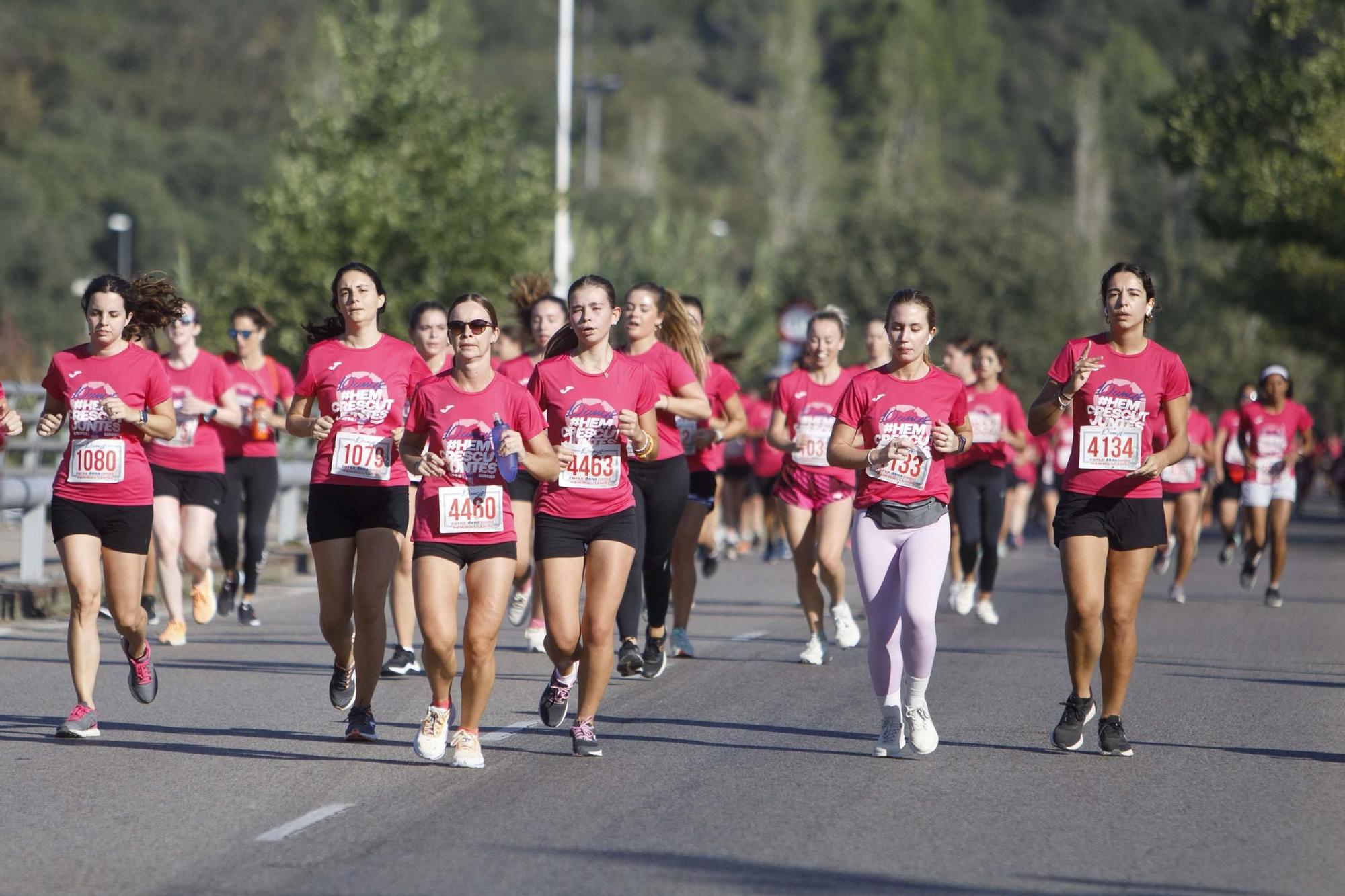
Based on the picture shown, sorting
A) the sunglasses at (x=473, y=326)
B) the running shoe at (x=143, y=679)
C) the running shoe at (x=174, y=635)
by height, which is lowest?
the running shoe at (x=174, y=635)

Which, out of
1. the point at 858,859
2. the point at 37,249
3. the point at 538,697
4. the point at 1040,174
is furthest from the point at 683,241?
the point at 1040,174

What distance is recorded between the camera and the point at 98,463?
8.56 meters

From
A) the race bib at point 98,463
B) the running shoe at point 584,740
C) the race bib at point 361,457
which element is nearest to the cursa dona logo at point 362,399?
the race bib at point 361,457

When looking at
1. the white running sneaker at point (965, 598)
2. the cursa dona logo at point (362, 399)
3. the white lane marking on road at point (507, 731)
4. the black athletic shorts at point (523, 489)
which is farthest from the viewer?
the white running sneaker at point (965, 598)

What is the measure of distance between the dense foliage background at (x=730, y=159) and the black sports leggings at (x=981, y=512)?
1995mm

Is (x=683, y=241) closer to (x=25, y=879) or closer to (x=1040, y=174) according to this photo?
(x=25, y=879)

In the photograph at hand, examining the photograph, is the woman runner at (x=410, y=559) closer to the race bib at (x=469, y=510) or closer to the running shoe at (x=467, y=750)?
the running shoe at (x=467, y=750)

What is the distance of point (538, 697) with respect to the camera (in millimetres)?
10266

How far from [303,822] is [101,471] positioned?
2.39m

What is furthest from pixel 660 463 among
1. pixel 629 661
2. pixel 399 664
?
pixel 399 664

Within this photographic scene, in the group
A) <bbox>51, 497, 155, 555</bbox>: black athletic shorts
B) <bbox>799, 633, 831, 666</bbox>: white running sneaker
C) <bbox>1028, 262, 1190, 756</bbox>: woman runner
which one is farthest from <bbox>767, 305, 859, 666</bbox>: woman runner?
<bbox>51, 497, 155, 555</bbox>: black athletic shorts

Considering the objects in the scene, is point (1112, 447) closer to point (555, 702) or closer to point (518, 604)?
point (555, 702)

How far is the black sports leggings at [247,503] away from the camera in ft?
43.4

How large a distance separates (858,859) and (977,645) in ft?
22.5
